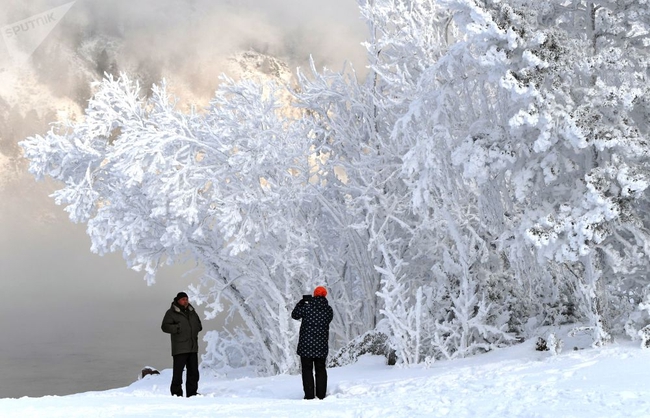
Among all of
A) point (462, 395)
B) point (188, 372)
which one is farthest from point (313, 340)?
point (462, 395)

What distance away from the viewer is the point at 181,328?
32.0 feet

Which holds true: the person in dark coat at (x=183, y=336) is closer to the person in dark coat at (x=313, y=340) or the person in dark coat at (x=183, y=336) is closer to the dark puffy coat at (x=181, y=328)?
the dark puffy coat at (x=181, y=328)

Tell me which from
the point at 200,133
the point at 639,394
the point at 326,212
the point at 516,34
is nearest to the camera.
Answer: the point at 639,394

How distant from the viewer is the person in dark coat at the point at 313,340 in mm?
8984

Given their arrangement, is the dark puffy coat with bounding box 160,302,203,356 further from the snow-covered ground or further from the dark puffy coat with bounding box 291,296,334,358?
the dark puffy coat with bounding box 291,296,334,358

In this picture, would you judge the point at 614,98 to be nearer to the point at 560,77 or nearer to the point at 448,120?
the point at 560,77

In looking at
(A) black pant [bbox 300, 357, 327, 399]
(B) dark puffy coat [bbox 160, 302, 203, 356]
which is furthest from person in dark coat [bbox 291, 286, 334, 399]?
(B) dark puffy coat [bbox 160, 302, 203, 356]

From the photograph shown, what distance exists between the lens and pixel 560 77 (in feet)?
32.2

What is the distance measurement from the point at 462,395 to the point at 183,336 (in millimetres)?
4021

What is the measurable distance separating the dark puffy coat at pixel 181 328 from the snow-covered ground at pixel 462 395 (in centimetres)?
90

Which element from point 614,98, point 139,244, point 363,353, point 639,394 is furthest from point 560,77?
point 139,244

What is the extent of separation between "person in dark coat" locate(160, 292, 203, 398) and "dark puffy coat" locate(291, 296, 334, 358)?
5.26ft

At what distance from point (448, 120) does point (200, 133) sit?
286 inches

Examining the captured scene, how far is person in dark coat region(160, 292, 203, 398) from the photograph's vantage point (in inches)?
384
